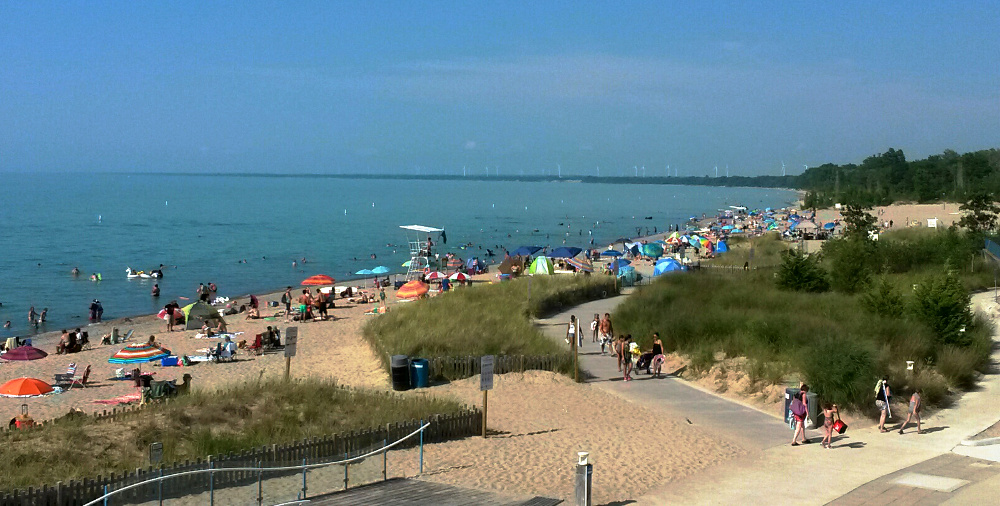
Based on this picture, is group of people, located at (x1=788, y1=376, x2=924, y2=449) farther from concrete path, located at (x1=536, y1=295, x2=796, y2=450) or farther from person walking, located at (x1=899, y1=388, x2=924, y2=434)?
concrete path, located at (x1=536, y1=295, x2=796, y2=450)

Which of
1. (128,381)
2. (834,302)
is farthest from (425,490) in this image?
(834,302)

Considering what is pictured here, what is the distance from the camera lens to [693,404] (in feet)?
57.0

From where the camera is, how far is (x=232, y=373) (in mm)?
21984

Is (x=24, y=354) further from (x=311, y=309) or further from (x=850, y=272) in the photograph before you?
(x=850, y=272)

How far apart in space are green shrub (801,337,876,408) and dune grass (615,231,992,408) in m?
0.02

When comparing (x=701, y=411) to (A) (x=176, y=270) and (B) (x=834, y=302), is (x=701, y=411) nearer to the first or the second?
(B) (x=834, y=302)

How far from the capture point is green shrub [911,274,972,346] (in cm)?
2067

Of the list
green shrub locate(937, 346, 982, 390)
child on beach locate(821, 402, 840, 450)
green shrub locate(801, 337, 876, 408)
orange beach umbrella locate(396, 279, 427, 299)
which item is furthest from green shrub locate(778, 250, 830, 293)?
child on beach locate(821, 402, 840, 450)

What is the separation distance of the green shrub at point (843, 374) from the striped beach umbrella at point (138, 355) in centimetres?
1571

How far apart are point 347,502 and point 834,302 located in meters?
18.8

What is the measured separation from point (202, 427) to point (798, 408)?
909cm

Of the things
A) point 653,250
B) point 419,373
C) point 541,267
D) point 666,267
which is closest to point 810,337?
point 419,373

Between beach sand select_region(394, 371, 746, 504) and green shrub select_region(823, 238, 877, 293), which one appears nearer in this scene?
beach sand select_region(394, 371, 746, 504)

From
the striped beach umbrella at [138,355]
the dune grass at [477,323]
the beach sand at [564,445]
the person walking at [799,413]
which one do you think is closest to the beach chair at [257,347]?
the striped beach umbrella at [138,355]
